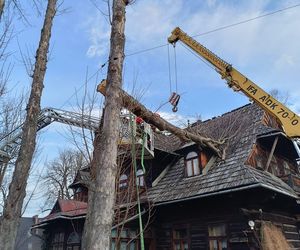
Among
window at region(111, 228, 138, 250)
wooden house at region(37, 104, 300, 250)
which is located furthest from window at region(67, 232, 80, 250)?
window at region(111, 228, 138, 250)

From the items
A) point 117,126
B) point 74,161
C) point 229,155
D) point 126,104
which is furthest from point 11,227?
point 74,161

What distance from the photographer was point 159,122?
10.5 metres

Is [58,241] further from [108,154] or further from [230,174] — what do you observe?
[108,154]

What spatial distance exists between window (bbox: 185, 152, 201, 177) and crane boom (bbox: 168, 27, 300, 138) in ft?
11.1

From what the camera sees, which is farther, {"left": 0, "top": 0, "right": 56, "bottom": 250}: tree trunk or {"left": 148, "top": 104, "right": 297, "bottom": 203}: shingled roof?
{"left": 148, "top": 104, "right": 297, "bottom": 203}: shingled roof

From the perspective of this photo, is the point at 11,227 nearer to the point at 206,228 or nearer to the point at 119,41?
the point at 119,41

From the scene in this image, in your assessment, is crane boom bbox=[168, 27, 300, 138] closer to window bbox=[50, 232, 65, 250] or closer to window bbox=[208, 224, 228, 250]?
window bbox=[208, 224, 228, 250]

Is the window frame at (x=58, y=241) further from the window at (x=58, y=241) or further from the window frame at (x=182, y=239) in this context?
the window frame at (x=182, y=239)

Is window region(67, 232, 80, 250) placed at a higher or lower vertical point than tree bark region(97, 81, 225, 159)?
lower

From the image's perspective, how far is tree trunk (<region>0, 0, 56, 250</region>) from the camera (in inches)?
250

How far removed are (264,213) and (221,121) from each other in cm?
585

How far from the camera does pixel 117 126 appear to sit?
5309 millimetres

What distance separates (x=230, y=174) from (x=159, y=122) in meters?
3.32

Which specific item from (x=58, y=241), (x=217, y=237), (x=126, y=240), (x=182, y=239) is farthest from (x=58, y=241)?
(x=217, y=237)
